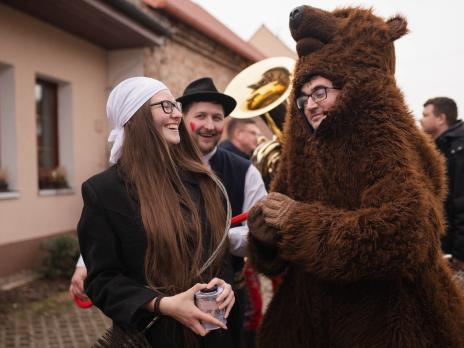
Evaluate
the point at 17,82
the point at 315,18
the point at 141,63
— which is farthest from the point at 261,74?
the point at 141,63

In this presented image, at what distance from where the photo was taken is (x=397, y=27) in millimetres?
1782

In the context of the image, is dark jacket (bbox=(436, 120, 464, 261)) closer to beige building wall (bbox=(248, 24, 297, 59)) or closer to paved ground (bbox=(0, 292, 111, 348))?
paved ground (bbox=(0, 292, 111, 348))

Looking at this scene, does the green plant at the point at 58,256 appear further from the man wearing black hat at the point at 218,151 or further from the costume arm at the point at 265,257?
the costume arm at the point at 265,257

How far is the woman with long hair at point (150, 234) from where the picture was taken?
152 cm

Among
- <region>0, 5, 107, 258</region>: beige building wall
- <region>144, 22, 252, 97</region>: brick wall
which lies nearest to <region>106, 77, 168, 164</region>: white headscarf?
<region>0, 5, 107, 258</region>: beige building wall

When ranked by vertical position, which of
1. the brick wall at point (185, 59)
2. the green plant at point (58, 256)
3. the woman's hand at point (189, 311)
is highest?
the brick wall at point (185, 59)

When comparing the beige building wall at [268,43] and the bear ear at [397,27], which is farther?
the beige building wall at [268,43]

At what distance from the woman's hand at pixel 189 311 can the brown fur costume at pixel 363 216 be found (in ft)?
1.37

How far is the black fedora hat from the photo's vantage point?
260cm

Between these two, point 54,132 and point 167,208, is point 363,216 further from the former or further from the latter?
point 54,132

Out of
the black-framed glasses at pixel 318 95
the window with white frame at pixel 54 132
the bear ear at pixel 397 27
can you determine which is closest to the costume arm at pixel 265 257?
the black-framed glasses at pixel 318 95

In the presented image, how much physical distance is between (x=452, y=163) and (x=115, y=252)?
312cm

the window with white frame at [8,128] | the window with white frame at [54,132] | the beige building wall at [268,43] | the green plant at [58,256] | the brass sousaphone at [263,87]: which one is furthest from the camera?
the beige building wall at [268,43]

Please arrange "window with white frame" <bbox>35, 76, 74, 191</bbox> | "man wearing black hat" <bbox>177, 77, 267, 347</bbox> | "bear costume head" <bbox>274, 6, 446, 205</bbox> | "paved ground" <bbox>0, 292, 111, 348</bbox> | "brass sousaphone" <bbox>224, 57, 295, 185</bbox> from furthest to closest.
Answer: "window with white frame" <bbox>35, 76, 74, 191</bbox> → "paved ground" <bbox>0, 292, 111, 348</bbox> → "brass sousaphone" <bbox>224, 57, 295, 185</bbox> → "man wearing black hat" <bbox>177, 77, 267, 347</bbox> → "bear costume head" <bbox>274, 6, 446, 205</bbox>
